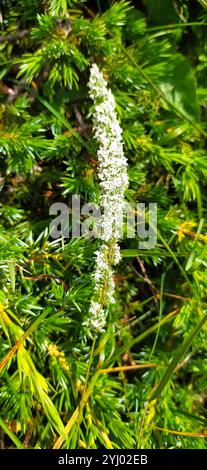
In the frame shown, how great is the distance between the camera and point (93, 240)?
1575mm

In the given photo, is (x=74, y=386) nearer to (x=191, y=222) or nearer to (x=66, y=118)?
(x=191, y=222)

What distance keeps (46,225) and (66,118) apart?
0.32 metres

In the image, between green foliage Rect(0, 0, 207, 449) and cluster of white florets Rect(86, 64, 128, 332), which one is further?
green foliage Rect(0, 0, 207, 449)

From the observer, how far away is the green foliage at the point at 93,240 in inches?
58.6

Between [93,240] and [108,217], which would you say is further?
[93,240]

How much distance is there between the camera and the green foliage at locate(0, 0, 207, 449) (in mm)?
1489

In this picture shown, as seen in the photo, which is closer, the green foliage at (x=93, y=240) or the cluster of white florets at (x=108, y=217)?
the cluster of white florets at (x=108, y=217)

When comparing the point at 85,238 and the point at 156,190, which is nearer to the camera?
the point at 85,238

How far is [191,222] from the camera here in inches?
66.3

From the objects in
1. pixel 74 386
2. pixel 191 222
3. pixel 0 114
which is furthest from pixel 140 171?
pixel 74 386

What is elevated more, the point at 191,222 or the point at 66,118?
the point at 66,118
